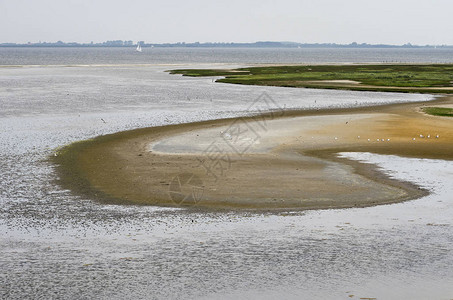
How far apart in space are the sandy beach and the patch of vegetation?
7.99 feet

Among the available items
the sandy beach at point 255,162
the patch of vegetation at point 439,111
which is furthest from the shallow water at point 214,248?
the patch of vegetation at point 439,111

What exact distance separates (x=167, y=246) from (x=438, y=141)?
24842 mm

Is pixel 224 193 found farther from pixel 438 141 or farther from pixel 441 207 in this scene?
pixel 438 141

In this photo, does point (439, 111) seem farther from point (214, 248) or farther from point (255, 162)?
point (214, 248)

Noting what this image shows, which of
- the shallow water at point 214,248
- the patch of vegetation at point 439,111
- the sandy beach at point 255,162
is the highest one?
the patch of vegetation at point 439,111

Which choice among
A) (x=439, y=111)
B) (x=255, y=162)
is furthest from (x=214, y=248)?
(x=439, y=111)

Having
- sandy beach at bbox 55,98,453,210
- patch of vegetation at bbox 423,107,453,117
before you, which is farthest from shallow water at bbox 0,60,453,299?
patch of vegetation at bbox 423,107,453,117

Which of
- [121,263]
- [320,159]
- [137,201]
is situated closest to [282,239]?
[121,263]

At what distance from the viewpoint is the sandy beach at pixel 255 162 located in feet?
81.8

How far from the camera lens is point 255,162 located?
104 feet

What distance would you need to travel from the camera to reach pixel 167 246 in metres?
18.8

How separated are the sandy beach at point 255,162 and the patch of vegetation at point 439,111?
7.99ft

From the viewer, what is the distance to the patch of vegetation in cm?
5051

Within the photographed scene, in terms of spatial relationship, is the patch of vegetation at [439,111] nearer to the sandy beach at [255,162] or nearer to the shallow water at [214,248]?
the sandy beach at [255,162]
